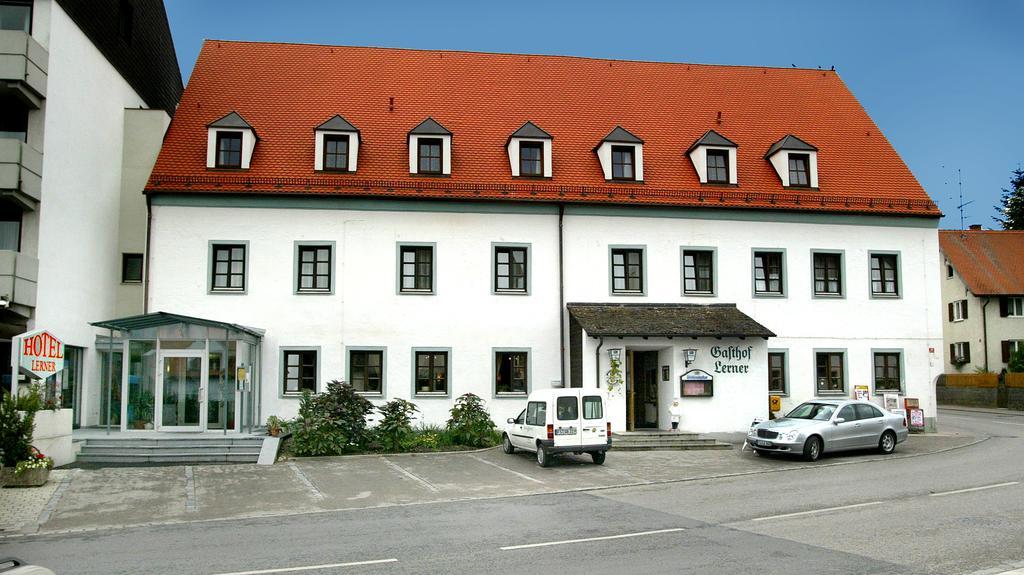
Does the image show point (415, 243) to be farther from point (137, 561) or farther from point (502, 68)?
point (137, 561)

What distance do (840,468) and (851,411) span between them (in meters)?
2.85

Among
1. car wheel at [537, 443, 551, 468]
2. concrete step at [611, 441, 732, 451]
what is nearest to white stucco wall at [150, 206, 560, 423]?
concrete step at [611, 441, 732, 451]

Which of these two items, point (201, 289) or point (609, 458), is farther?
point (201, 289)

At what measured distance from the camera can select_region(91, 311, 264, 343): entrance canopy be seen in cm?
2138

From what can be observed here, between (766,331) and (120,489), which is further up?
(766,331)

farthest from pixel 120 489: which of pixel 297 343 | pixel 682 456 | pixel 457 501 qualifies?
pixel 682 456

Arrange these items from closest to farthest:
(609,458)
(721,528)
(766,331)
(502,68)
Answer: (721,528) → (609,458) → (766,331) → (502,68)

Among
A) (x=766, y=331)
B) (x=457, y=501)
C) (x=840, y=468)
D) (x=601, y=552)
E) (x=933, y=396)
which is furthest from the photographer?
(x=933, y=396)

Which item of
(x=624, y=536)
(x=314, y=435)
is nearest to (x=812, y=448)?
(x=624, y=536)

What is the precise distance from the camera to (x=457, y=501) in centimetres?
1526

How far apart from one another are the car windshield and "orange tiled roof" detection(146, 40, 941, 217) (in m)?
7.40

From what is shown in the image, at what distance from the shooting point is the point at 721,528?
1187cm

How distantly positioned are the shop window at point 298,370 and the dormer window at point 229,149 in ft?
20.2

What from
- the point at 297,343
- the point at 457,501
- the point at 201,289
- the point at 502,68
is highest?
the point at 502,68
